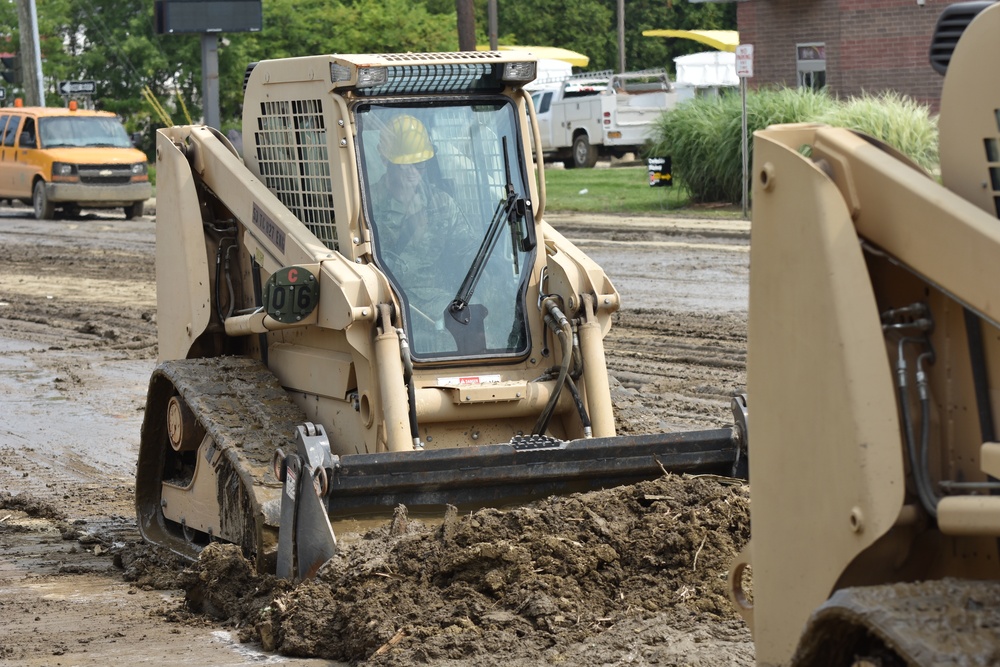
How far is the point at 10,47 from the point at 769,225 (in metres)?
39.8

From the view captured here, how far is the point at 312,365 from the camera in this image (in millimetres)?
6875

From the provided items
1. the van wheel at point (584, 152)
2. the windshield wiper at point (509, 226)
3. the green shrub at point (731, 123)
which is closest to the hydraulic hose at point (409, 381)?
the windshield wiper at point (509, 226)

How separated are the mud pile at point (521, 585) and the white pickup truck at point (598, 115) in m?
30.3

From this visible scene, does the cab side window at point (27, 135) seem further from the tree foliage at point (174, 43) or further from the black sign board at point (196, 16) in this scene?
the black sign board at point (196, 16)

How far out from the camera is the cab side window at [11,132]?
2826 centimetres

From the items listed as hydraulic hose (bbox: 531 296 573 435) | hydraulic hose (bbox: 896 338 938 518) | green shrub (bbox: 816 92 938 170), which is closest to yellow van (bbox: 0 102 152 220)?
green shrub (bbox: 816 92 938 170)

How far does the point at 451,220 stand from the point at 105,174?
847 inches

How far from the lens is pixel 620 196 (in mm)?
28500

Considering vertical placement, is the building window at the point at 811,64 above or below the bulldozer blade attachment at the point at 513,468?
above

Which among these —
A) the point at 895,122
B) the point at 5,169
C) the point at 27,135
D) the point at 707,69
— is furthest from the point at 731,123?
the point at 707,69

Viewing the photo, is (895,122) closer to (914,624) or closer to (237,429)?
(237,429)

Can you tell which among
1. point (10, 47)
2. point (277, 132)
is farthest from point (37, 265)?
point (10, 47)

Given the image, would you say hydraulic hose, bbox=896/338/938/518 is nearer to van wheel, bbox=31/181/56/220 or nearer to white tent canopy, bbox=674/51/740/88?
van wheel, bbox=31/181/56/220

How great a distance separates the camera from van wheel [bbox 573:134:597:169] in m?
37.4
